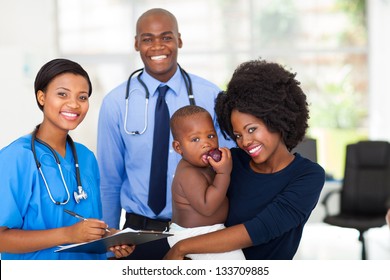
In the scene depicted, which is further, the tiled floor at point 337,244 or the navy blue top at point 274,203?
the tiled floor at point 337,244

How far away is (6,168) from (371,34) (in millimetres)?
6868

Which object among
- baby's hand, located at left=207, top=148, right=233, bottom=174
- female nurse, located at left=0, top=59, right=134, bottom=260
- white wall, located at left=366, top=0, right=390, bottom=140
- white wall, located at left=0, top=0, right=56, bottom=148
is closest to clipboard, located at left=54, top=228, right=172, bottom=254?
female nurse, located at left=0, top=59, right=134, bottom=260

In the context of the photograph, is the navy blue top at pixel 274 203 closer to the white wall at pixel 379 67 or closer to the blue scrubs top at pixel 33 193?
the blue scrubs top at pixel 33 193

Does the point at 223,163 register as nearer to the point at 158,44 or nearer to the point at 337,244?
the point at 158,44

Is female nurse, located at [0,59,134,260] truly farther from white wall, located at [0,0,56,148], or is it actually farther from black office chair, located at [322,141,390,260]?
white wall, located at [0,0,56,148]

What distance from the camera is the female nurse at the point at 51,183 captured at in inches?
62.9

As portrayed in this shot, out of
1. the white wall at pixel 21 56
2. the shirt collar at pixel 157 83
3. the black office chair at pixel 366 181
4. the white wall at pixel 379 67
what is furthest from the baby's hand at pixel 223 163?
the white wall at pixel 379 67

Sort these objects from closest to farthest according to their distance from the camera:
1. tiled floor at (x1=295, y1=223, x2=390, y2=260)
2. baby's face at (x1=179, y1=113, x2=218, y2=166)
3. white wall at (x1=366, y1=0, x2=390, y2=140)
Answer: baby's face at (x1=179, y1=113, x2=218, y2=166) → tiled floor at (x1=295, y1=223, x2=390, y2=260) → white wall at (x1=366, y1=0, x2=390, y2=140)

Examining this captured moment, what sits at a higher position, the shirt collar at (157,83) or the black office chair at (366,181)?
the shirt collar at (157,83)

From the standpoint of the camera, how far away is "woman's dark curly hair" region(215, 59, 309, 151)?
169 centimetres

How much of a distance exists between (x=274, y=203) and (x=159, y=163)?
782mm

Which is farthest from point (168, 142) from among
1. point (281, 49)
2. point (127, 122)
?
point (281, 49)

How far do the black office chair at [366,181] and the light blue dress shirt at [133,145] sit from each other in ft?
8.82

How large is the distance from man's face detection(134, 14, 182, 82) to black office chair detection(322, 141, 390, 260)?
9.13 ft
